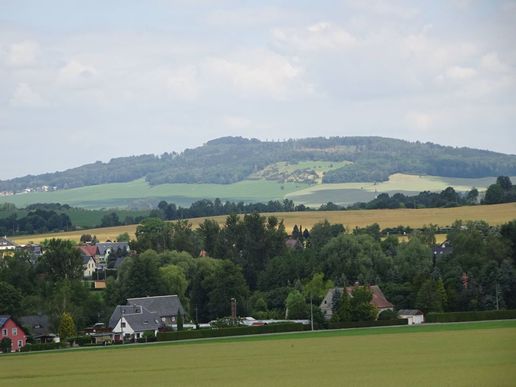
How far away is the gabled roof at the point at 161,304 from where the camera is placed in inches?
4348

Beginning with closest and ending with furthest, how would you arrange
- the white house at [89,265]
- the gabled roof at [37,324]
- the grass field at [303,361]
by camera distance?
1. the grass field at [303,361]
2. the gabled roof at [37,324]
3. the white house at [89,265]

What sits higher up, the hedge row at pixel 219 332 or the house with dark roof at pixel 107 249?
the house with dark roof at pixel 107 249

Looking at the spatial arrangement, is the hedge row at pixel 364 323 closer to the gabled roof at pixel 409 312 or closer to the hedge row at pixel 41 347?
the gabled roof at pixel 409 312

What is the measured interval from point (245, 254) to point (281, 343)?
6497 centimetres

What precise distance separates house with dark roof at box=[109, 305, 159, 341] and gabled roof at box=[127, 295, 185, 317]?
1.98 m

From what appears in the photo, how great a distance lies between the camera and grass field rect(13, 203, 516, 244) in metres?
158

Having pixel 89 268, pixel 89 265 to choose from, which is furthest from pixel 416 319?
pixel 89 265

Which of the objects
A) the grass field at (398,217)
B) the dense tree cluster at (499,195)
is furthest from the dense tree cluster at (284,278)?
the dense tree cluster at (499,195)

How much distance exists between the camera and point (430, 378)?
47062 mm

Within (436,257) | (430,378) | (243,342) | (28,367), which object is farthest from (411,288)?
(430,378)

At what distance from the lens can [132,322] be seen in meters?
103

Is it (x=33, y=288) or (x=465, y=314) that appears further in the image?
(x=33, y=288)

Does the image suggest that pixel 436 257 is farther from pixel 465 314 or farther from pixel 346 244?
pixel 465 314

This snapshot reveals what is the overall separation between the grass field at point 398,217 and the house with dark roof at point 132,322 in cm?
5272
